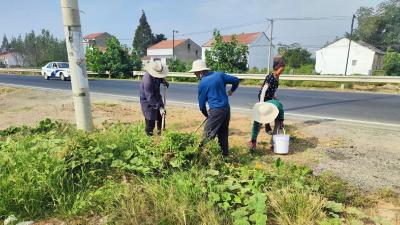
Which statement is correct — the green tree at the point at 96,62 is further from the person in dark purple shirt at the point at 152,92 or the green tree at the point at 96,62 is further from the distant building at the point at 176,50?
the distant building at the point at 176,50

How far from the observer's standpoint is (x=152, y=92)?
531 centimetres

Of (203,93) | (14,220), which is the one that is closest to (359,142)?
(203,93)

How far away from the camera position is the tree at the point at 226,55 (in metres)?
26.4

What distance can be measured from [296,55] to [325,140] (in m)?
65.6

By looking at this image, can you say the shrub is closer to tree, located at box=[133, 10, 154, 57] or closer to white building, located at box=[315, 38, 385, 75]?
white building, located at box=[315, 38, 385, 75]

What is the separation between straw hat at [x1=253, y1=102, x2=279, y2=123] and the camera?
5289 millimetres

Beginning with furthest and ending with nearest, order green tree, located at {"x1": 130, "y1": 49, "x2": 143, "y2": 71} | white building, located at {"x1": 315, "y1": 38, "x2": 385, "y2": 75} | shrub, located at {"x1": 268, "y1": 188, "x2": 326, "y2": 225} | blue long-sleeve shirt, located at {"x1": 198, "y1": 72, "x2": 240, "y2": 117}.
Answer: white building, located at {"x1": 315, "y1": 38, "x2": 385, "y2": 75}
green tree, located at {"x1": 130, "y1": 49, "x2": 143, "y2": 71}
blue long-sleeve shirt, located at {"x1": 198, "y1": 72, "x2": 240, "y2": 117}
shrub, located at {"x1": 268, "y1": 188, "x2": 326, "y2": 225}

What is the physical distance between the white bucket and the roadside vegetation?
96 cm

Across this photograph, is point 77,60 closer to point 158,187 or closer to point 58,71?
point 158,187

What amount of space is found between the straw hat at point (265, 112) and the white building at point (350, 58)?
52.1 m

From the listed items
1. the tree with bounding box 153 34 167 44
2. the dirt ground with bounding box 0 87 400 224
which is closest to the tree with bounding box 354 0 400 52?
the tree with bounding box 153 34 167 44

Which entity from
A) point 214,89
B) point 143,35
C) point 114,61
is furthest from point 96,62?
point 143,35

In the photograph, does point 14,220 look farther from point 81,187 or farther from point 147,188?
point 147,188

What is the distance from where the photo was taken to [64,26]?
5391 mm
